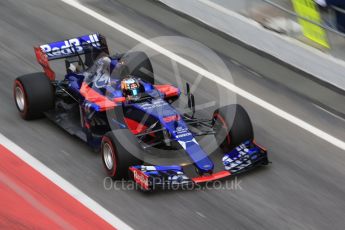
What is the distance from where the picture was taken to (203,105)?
51.2 feet

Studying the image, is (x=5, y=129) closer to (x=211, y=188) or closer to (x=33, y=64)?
(x=33, y=64)

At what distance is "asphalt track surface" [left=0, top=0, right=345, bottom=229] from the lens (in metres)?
12.4

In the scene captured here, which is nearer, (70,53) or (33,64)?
(70,53)

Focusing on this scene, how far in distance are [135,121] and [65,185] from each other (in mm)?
1492

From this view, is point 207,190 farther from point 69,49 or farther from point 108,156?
point 69,49

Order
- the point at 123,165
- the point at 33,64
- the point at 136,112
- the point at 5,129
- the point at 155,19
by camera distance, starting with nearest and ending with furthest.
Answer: the point at 123,165, the point at 136,112, the point at 5,129, the point at 33,64, the point at 155,19

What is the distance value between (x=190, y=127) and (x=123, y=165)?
5.67 feet

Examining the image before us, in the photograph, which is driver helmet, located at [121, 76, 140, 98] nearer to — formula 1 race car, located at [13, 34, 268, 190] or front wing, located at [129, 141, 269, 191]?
formula 1 race car, located at [13, 34, 268, 190]

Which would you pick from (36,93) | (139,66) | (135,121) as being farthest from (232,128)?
(36,93)

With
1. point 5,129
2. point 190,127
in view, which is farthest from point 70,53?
point 190,127

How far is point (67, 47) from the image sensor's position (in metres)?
15.4

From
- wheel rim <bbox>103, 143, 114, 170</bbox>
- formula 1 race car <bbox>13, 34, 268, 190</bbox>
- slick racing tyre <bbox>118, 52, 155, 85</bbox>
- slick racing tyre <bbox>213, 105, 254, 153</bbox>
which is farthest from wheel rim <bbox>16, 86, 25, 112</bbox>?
slick racing tyre <bbox>213, 105, 254, 153</bbox>

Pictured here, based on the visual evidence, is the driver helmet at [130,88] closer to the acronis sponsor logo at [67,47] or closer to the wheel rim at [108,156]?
the wheel rim at [108,156]

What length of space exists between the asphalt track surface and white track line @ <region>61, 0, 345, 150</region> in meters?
0.15
